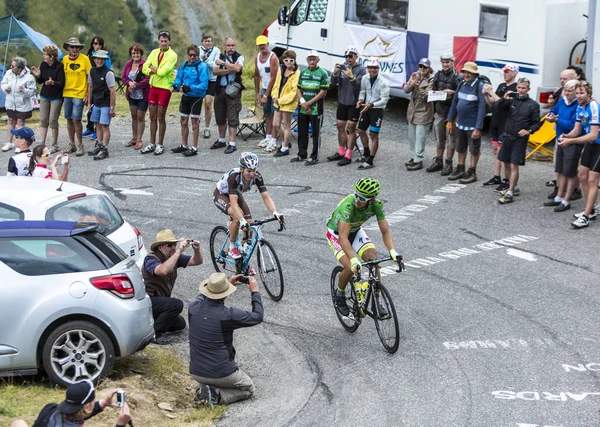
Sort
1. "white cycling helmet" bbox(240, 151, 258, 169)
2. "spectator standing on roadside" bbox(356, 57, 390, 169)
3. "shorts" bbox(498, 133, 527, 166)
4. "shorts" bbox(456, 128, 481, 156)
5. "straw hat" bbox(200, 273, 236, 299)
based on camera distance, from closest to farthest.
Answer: "straw hat" bbox(200, 273, 236, 299) → "white cycling helmet" bbox(240, 151, 258, 169) → "shorts" bbox(498, 133, 527, 166) → "shorts" bbox(456, 128, 481, 156) → "spectator standing on roadside" bbox(356, 57, 390, 169)

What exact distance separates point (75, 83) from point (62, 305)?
11524 millimetres

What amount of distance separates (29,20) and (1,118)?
13193 centimetres

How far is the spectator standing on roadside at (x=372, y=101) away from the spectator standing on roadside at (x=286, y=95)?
1.50m

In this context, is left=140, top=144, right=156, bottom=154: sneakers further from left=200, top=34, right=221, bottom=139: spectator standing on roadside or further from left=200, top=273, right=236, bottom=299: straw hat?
left=200, top=273, right=236, bottom=299: straw hat

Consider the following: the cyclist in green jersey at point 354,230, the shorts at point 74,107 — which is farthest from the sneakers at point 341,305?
the shorts at point 74,107

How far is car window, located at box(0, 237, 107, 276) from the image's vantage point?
879 cm

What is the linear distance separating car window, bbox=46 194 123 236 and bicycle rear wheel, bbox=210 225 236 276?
1.69 metres

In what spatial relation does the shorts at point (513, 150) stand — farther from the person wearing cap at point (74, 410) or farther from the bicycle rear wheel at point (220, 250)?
the person wearing cap at point (74, 410)

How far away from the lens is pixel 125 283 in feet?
29.6

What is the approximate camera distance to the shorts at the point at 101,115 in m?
19.0

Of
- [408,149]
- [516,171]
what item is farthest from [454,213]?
[408,149]

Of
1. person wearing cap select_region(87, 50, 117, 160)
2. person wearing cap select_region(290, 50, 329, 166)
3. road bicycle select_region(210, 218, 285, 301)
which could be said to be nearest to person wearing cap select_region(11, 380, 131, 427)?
road bicycle select_region(210, 218, 285, 301)

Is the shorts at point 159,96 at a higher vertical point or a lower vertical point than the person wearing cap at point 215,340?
higher

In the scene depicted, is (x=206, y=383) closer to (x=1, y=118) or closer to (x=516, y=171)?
(x=516, y=171)
